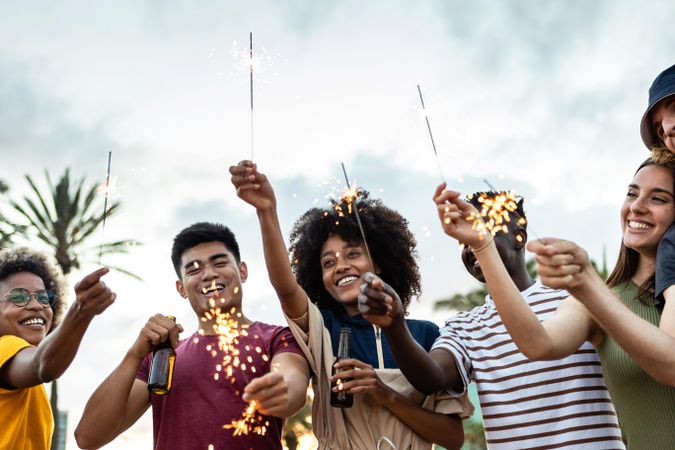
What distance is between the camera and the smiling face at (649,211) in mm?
4391

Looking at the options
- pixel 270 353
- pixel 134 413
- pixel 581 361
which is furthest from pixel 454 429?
pixel 134 413

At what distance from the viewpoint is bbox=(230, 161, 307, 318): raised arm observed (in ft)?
16.1

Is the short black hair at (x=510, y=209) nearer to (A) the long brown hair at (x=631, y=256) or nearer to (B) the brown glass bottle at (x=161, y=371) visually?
(A) the long brown hair at (x=631, y=256)

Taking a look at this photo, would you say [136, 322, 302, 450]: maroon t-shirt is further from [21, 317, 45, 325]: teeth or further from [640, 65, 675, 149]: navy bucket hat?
[640, 65, 675, 149]: navy bucket hat

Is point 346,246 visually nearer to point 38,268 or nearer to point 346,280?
point 346,280

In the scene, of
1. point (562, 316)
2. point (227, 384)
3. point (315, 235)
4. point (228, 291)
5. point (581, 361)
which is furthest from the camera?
point (315, 235)

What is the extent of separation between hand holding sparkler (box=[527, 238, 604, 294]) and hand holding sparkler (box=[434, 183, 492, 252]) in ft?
1.75

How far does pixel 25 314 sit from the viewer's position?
5.60 m

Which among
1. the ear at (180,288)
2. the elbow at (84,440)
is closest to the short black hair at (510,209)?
the ear at (180,288)

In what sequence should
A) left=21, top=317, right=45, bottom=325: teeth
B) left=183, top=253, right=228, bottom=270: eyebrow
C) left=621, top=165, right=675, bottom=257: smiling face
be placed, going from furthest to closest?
1. left=21, top=317, right=45, bottom=325: teeth
2. left=183, top=253, right=228, bottom=270: eyebrow
3. left=621, top=165, right=675, bottom=257: smiling face

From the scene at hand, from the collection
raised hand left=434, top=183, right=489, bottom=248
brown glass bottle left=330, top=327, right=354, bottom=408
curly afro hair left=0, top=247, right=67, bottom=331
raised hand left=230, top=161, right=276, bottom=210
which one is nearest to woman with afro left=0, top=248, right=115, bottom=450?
curly afro hair left=0, top=247, right=67, bottom=331

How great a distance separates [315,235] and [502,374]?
6.30 feet

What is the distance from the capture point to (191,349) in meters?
5.26

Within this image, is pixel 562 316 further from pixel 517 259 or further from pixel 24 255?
pixel 24 255
